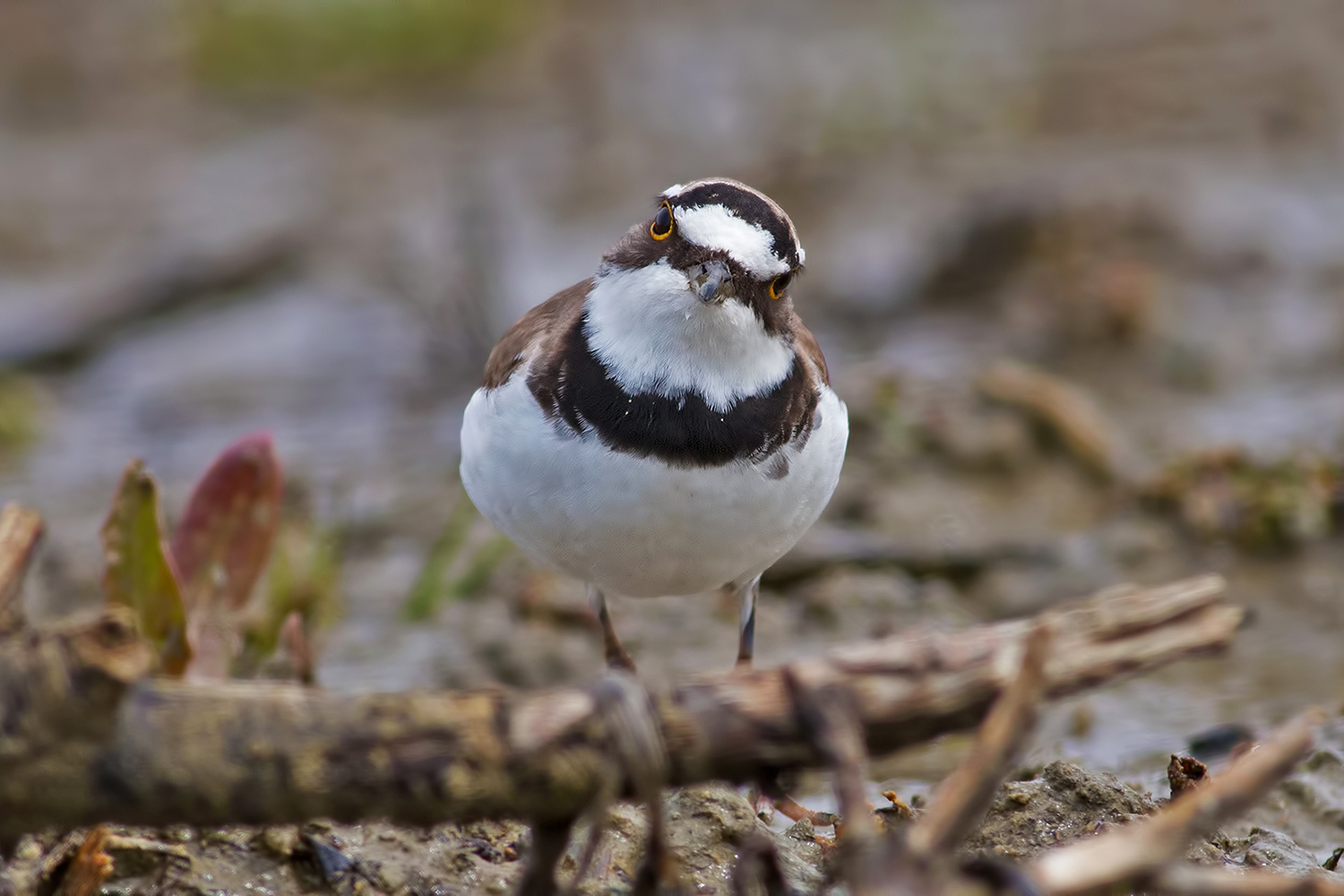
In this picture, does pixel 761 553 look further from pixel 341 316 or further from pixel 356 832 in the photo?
pixel 341 316

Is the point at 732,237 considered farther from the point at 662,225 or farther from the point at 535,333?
the point at 535,333

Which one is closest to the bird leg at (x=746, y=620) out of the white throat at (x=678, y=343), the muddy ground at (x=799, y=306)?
the muddy ground at (x=799, y=306)

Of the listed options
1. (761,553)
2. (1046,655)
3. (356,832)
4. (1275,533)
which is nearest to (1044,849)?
(761,553)

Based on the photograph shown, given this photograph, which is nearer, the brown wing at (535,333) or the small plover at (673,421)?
the small plover at (673,421)

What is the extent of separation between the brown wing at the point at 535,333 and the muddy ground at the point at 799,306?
1249mm

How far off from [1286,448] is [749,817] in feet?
14.4

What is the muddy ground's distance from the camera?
579 centimetres

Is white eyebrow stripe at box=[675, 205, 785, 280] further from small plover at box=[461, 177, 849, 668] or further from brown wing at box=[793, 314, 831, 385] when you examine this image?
brown wing at box=[793, 314, 831, 385]

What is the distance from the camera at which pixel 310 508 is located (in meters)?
7.17

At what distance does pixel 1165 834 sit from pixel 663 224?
2134 mm

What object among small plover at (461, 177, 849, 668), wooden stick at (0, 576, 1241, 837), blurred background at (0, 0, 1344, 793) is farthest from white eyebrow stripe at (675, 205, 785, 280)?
blurred background at (0, 0, 1344, 793)

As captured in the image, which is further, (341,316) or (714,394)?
(341,316)

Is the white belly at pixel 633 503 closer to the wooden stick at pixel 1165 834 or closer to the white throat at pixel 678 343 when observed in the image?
the white throat at pixel 678 343

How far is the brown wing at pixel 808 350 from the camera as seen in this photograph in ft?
13.8
